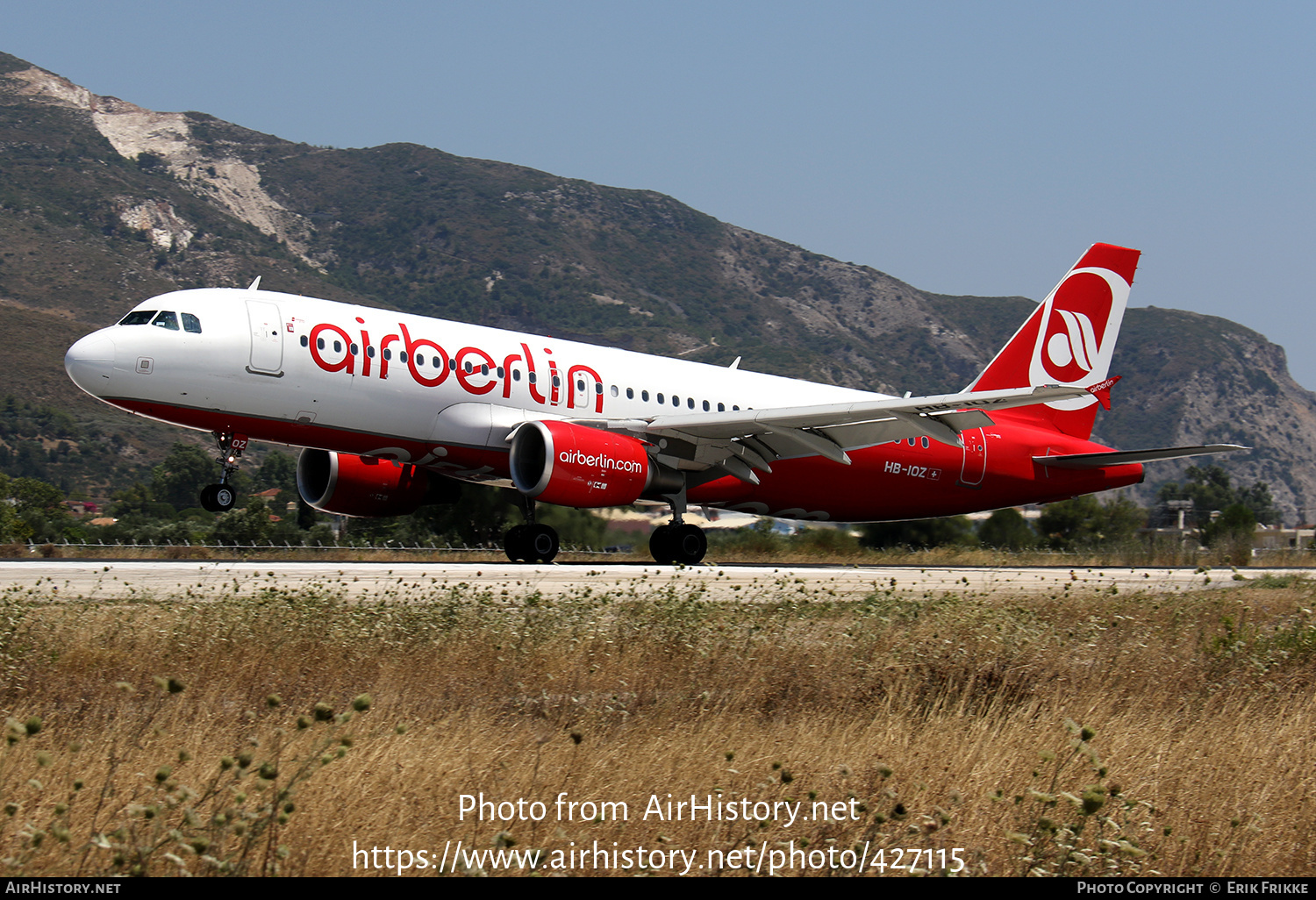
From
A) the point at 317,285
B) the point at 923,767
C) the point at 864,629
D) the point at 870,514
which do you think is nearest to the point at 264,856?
the point at 923,767

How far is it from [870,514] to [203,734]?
19.2 metres

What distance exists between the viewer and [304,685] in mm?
8031

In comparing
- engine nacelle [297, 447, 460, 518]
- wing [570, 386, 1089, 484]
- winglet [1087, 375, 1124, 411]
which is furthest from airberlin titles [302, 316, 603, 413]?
winglet [1087, 375, 1124, 411]

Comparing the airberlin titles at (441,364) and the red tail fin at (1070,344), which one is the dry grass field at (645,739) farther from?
the red tail fin at (1070,344)

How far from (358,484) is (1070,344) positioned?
52.5 feet

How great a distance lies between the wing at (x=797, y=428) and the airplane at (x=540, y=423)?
0.04 metres

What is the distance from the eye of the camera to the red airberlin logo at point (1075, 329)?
2638 cm

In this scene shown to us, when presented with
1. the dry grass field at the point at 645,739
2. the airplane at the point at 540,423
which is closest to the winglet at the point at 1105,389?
the airplane at the point at 540,423

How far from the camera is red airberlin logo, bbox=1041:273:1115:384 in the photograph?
86.5ft

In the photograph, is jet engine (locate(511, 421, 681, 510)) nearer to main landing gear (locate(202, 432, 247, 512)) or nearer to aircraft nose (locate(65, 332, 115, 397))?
main landing gear (locate(202, 432, 247, 512))

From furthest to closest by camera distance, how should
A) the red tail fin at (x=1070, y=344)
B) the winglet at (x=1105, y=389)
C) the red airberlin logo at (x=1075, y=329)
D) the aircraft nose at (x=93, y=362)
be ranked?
the red airberlin logo at (x=1075, y=329), the red tail fin at (x=1070, y=344), the winglet at (x=1105, y=389), the aircraft nose at (x=93, y=362)

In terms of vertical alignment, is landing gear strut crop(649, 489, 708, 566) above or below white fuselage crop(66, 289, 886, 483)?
below

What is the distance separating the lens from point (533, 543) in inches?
785
